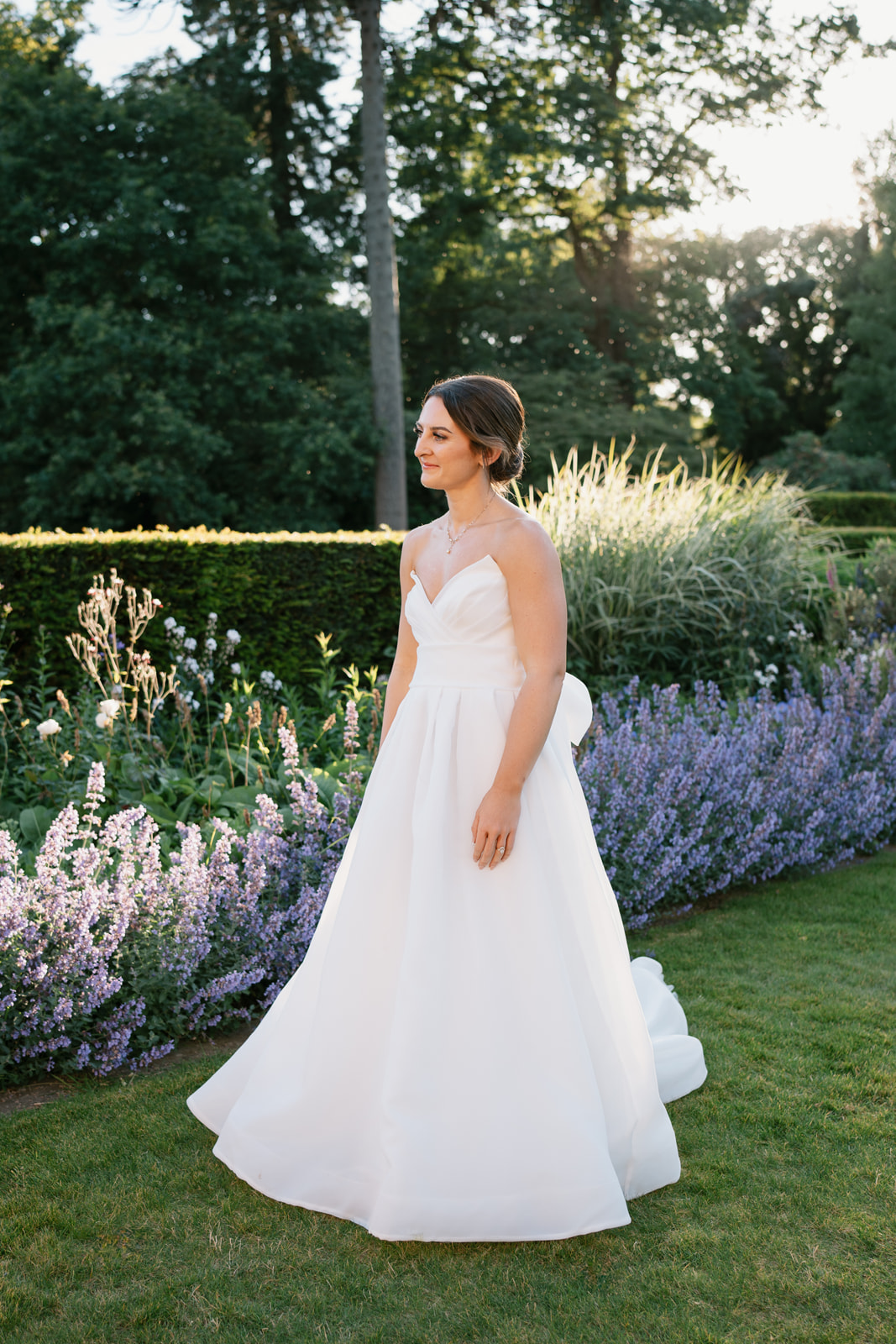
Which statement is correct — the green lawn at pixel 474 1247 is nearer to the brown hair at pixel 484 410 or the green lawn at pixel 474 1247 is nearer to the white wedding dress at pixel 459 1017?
the white wedding dress at pixel 459 1017

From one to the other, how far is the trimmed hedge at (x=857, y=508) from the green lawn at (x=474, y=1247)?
1781cm

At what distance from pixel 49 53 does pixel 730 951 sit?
2102 cm

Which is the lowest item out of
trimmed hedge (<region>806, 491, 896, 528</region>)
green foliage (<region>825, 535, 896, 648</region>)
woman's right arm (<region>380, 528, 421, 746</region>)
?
trimmed hedge (<region>806, 491, 896, 528</region>)

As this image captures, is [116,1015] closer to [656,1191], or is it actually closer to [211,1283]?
[211,1283]

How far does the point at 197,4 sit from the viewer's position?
55.3 feet

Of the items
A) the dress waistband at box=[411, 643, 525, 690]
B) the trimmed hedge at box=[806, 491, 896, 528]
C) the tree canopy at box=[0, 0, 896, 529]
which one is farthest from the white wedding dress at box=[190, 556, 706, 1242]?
the trimmed hedge at box=[806, 491, 896, 528]

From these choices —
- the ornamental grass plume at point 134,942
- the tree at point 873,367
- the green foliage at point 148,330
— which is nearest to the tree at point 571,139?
the green foliage at point 148,330

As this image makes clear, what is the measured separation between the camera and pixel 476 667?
2590 mm

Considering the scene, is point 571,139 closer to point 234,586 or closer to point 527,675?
point 234,586

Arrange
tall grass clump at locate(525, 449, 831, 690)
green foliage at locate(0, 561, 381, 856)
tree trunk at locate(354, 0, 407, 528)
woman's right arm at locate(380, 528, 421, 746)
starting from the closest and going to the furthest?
woman's right arm at locate(380, 528, 421, 746) → green foliage at locate(0, 561, 381, 856) → tall grass clump at locate(525, 449, 831, 690) → tree trunk at locate(354, 0, 407, 528)

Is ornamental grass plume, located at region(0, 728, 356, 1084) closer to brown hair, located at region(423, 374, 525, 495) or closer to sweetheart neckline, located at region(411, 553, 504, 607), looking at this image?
sweetheart neckline, located at region(411, 553, 504, 607)

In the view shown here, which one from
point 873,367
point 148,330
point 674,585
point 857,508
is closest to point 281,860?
point 674,585

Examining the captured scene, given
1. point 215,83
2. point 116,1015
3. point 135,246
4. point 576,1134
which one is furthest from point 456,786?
point 215,83

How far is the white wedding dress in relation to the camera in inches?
91.8
